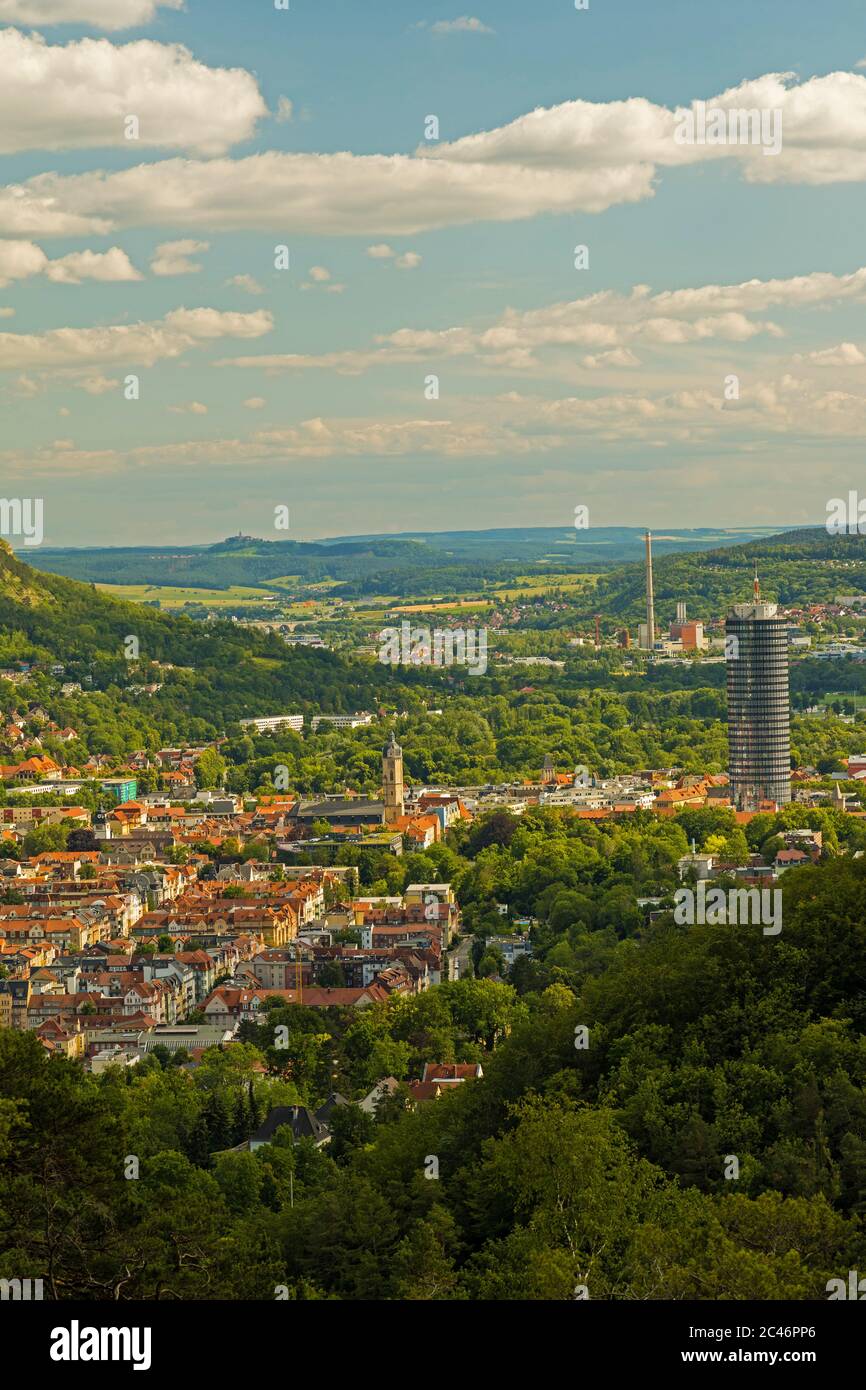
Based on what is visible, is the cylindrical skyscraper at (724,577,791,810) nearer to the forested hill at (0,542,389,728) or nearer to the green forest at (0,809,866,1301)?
the forested hill at (0,542,389,728)

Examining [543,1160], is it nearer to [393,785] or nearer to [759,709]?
[393,785]

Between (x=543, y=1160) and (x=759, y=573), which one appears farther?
(x=759, y=573)

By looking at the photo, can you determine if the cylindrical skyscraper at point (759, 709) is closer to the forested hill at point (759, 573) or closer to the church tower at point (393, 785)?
the church tower at point (393, 785)

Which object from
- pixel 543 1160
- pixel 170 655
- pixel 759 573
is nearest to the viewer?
pixel 543 1160

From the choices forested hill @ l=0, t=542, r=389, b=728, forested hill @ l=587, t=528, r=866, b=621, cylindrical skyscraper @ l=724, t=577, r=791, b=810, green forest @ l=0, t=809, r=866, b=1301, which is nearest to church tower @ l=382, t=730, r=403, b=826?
cylindrical skyscraper @ l=724, t=577, r=791, b=810

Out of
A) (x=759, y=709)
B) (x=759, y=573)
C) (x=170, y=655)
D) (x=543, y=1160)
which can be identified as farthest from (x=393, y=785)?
(x=759, y=573)

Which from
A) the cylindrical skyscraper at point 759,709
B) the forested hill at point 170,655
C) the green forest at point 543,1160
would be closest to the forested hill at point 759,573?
the forested hill at point 170,655

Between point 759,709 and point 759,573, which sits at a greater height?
point 759,573

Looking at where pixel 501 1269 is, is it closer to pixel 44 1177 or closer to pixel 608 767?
pixel 44 1177
